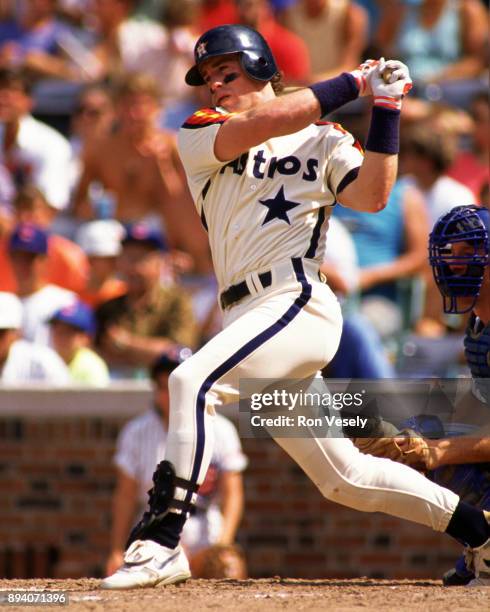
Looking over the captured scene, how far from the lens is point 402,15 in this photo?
10.7 metres

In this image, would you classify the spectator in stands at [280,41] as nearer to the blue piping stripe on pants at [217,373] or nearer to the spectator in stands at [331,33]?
the spectator in stands at [331,33]

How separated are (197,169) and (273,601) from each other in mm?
1576

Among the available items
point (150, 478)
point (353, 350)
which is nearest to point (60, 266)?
point (150, 478)

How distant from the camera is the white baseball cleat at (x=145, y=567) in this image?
179 inches

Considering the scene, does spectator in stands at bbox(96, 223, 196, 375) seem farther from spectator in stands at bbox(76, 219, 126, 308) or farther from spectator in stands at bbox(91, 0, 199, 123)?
spectator in stands at bbox(91, 0, 199, 123)

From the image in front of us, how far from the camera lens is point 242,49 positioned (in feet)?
16.0

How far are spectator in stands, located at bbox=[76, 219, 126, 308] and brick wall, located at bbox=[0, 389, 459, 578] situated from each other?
37.8 inches

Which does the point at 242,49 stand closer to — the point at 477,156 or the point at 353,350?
the point at 353,350

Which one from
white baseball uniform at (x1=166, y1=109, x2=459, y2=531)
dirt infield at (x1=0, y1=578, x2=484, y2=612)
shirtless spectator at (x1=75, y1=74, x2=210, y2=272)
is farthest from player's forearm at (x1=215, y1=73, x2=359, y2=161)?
shirtless spectator at (x1=75, y1=74, x2=210, y2=272)

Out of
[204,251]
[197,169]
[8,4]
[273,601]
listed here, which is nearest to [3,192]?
[204,251]

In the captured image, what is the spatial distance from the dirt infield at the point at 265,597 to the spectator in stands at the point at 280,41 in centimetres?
567

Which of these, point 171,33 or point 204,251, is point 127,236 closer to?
Result: point 204,251

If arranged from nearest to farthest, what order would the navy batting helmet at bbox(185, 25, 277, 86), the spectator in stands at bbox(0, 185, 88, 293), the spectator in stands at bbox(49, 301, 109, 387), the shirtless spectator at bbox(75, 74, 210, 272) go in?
the navy batting helmet at bbox(185, 25, 277, 86)
the spectator in stands at bbox(49, 301, 109, 387)
the spectator in stands at bbox(0, 185, 88, 293)
the shirtless spectator at bbox(75, 74, 210, 272)

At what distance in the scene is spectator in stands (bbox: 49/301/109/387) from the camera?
799 centimetres
